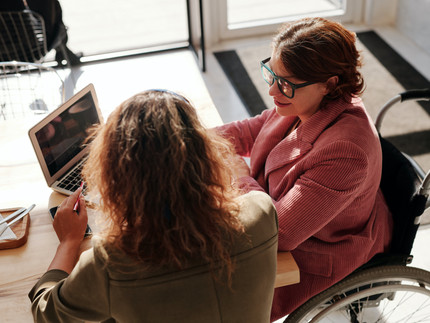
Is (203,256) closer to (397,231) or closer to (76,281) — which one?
(76,281)

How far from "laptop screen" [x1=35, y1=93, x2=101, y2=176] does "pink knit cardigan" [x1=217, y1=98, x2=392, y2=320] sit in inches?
21.9

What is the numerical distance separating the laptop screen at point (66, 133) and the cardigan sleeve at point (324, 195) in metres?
0.65

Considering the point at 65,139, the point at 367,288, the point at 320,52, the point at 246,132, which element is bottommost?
the point at 367,288

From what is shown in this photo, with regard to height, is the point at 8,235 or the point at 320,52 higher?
the point at 320,52

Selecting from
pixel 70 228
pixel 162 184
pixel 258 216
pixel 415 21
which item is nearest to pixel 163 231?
pixel 162 184

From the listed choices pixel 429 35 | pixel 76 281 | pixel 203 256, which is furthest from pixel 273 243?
pixel 429 35

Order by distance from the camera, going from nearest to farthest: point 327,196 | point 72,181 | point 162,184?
point 162,184, point 327,196, point 72,181

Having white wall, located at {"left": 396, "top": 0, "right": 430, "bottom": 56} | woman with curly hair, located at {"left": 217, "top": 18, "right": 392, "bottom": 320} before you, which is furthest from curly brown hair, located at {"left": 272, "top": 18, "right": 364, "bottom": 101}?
white wall, located at {"left": 396, "top": 0, "right": 430, "bottom": 56}

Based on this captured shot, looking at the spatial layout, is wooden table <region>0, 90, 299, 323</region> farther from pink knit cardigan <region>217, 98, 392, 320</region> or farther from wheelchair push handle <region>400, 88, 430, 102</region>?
wheelchair push handle <region>400, 88, 430, 102</region>

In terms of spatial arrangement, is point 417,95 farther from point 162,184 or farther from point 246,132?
point 162,184

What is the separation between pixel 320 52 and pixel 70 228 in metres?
0.83

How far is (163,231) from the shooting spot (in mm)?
971

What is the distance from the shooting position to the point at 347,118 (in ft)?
4.66

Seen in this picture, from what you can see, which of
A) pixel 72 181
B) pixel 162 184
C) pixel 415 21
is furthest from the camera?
pixel 415 21
